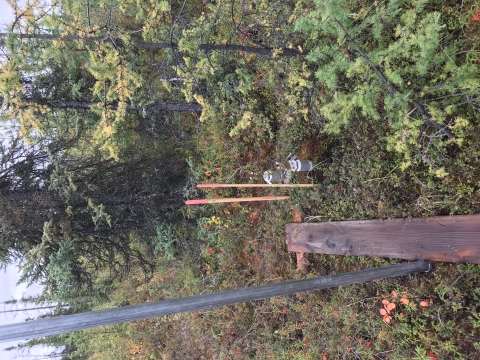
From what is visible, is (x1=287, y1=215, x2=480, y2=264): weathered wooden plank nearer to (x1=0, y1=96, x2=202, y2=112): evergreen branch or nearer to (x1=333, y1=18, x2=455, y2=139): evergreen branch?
(x1=333, y1=18, x2=455, y2=139): evergreen branch

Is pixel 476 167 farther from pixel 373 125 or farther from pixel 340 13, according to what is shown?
pixel 340 13

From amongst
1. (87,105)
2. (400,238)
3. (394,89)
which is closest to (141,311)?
(394,89)

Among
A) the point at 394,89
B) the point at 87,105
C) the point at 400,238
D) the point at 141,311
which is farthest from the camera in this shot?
the point at 87,105

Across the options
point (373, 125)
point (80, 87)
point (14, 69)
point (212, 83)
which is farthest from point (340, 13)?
point (80, 87)

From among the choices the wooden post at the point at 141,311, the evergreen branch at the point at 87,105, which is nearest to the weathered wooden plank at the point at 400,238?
the wooden post at the point at 141,311

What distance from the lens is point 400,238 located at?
4.30m

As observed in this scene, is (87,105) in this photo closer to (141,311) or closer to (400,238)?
(141,311)

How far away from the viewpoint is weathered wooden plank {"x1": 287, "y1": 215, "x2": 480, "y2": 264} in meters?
3.68

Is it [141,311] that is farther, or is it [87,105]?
[87,105]

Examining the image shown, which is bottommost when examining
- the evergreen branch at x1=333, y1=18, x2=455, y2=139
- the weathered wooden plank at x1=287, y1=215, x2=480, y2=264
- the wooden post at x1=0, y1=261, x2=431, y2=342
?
the weathered wooden plank at x1=287, y1=215, x2=480, y2=264

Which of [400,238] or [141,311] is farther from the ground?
[141,311]

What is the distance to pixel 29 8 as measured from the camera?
4441mm

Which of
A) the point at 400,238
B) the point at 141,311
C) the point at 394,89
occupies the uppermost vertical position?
the point at 394,89

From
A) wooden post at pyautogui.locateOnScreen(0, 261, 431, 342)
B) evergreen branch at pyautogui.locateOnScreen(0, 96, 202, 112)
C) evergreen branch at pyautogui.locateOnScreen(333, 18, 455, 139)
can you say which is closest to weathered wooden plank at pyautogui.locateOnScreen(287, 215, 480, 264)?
evergreen branch at pyautogui.locateOnScreen(333, 18, 455, 139)
